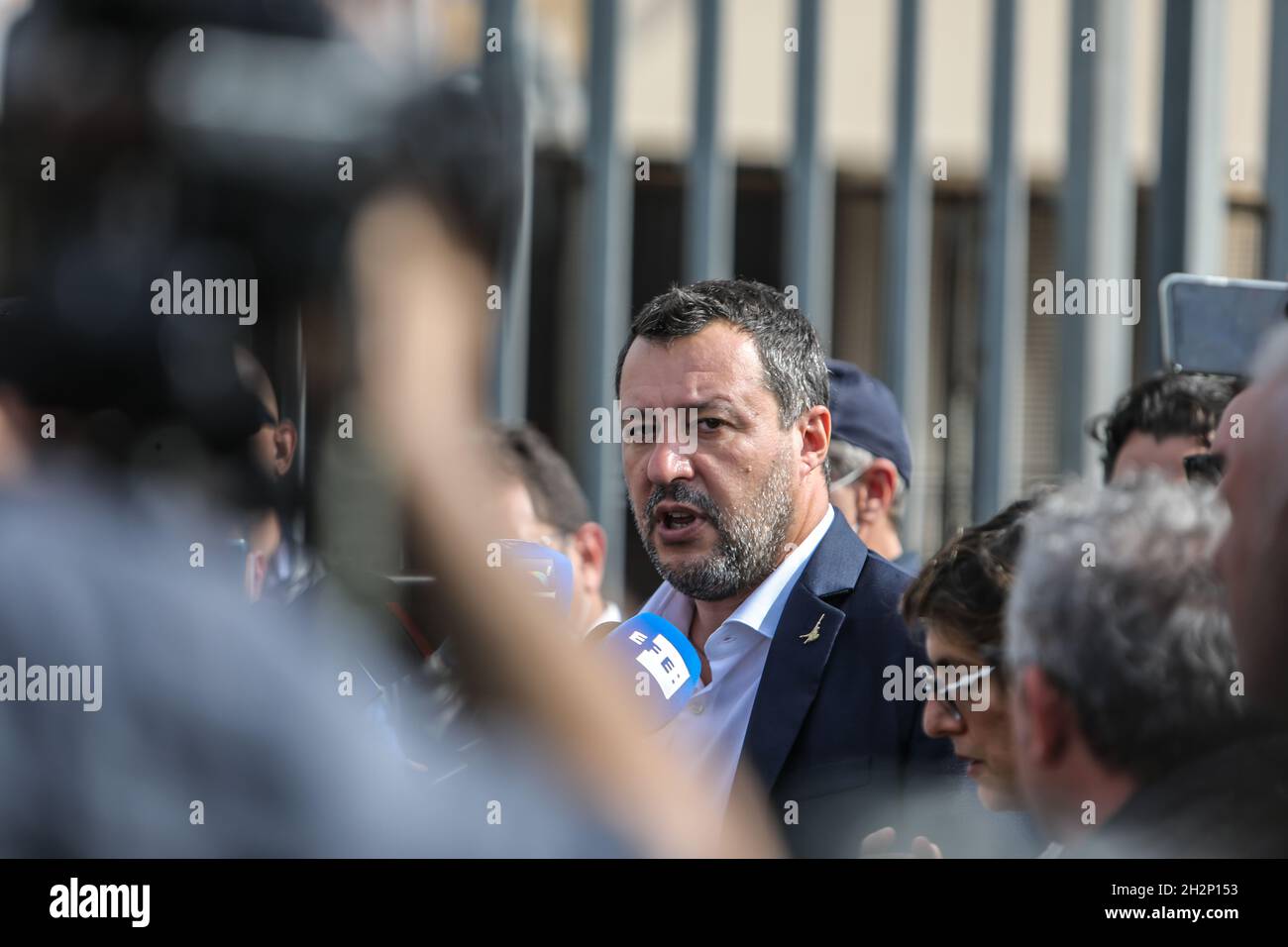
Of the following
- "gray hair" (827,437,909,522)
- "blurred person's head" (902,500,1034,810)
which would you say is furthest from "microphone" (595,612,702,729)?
"gray hair" (827,437,909,522)

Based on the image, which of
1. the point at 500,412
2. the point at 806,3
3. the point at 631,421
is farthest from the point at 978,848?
the point at 806,3

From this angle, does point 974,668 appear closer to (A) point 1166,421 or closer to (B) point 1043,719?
(B) point 1043,719

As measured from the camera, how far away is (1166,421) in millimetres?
2490

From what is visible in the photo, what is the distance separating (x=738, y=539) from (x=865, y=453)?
23.5 inches

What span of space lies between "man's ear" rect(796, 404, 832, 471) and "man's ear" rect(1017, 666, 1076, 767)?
81 centimetres

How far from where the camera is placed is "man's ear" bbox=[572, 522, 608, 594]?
2939 millimetres

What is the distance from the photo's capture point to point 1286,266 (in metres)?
3.66

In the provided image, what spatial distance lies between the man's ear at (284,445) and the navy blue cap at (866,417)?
162 centimetres

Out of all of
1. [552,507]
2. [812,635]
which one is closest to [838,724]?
[812,635]

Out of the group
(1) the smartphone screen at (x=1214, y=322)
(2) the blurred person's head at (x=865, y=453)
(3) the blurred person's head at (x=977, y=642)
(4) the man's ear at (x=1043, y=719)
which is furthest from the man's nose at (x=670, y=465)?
(4) the man's ear at (x=1043, y=719)

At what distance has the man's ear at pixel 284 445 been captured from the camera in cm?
94

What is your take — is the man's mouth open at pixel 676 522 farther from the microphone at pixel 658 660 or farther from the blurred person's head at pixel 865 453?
the blurred person's head at pixel 865 453

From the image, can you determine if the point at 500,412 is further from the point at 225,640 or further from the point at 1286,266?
the point at 225,640
